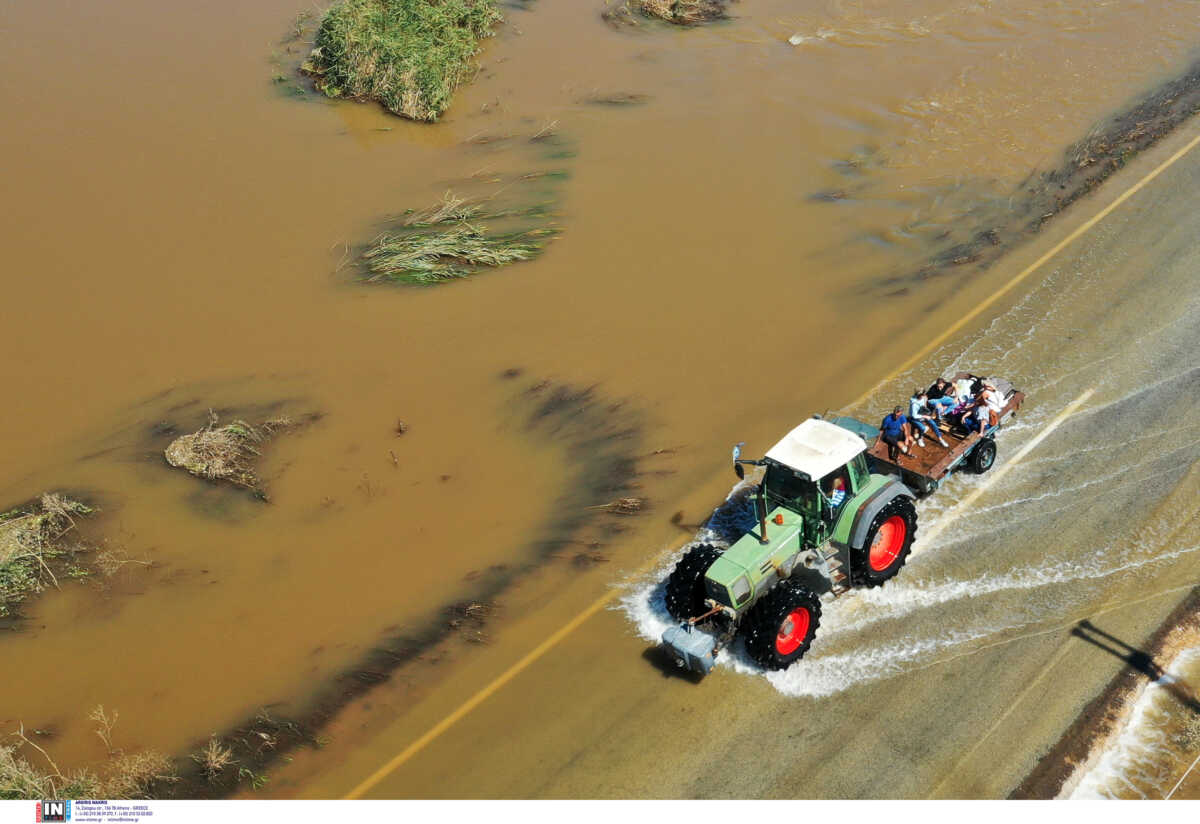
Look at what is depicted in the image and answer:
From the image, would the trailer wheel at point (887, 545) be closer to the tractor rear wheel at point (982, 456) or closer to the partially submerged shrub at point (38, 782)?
the tractor rear wheel at point (982, 456)

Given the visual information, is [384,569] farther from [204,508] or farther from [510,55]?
[510,55]

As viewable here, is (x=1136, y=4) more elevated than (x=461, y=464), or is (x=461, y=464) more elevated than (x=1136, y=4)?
(x=1136, y=4)

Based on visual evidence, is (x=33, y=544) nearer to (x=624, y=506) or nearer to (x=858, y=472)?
(x=624, y=506)

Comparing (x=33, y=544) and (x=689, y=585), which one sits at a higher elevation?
(x=689, y=585)

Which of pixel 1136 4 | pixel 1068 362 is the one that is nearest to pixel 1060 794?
pixel 1068 362
